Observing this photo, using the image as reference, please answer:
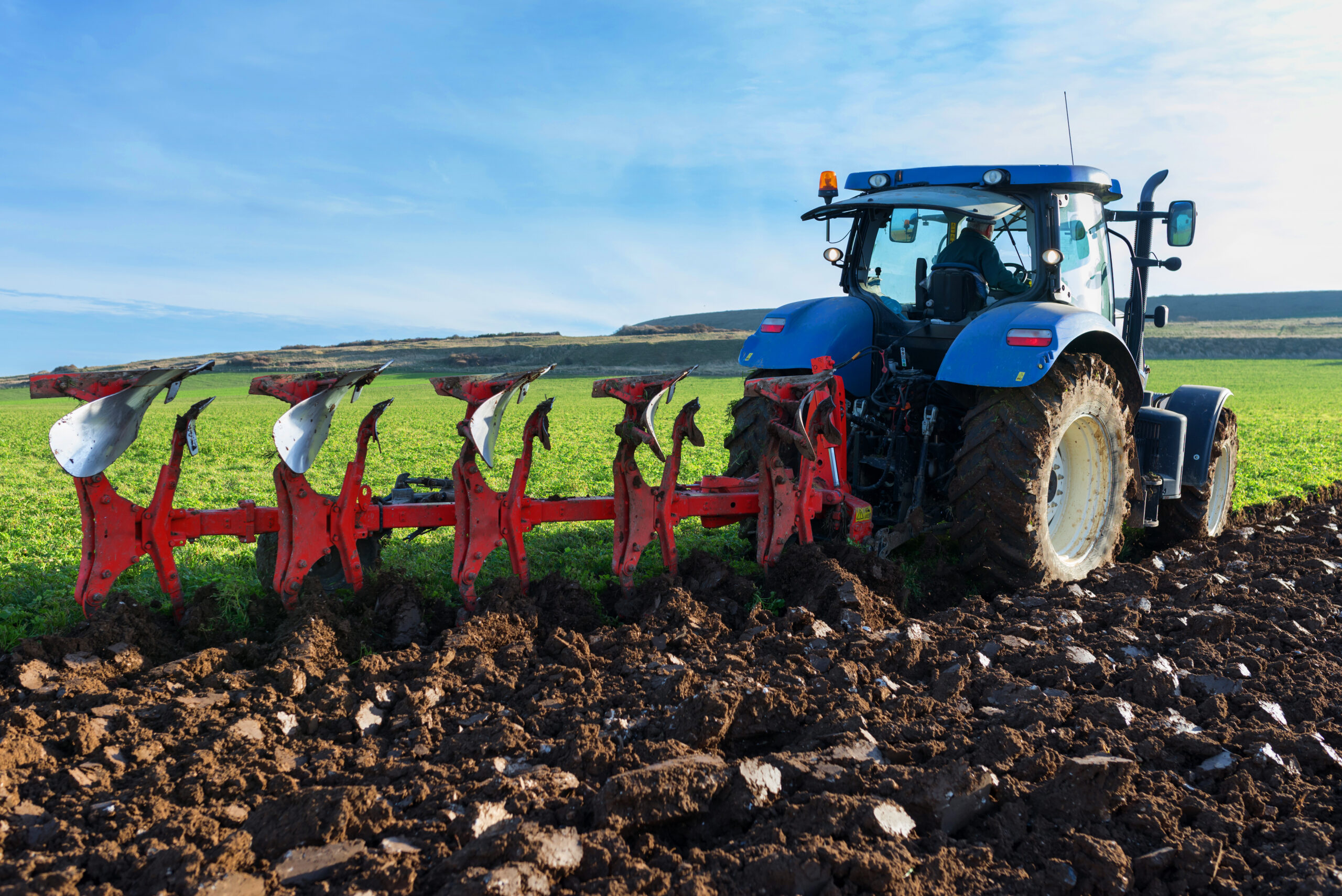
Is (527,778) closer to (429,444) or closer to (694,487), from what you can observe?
(694,487)

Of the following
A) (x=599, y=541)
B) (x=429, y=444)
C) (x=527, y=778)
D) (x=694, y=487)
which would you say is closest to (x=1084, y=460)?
(x=694, y=487)

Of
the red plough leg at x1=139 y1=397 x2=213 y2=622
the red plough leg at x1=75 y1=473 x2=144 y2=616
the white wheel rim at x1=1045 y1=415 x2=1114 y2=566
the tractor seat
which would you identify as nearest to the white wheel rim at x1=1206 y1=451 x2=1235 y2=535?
the white wheel rim at x1=1045 y1=415 x2=1114 y2=566

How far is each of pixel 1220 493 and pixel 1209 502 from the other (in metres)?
0.43

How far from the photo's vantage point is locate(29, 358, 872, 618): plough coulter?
13.2 feet

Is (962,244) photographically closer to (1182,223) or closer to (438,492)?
(1182,223)

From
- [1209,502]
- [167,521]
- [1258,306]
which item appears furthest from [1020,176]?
[1258,306]

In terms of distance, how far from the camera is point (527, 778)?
2768 mm

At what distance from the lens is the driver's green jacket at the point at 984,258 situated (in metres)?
5.69

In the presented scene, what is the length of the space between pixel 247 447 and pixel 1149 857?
14195 millimetres

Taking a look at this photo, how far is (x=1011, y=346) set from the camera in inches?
187

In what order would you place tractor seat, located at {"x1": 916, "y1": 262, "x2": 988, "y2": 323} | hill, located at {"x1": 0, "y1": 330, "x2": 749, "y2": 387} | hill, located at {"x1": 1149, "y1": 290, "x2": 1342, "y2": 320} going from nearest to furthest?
tractor seat, located at {"x1": 916, "y1": 262, "x2": 988, "y2": 323} < hill, located at {"x1": 0, "y1": 330, "x2": 749, "y2": 387} < hill, located at {"x1": 1149, "y1": 290, "x2": 1342, "y2": 320}

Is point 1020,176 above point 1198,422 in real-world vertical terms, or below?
above

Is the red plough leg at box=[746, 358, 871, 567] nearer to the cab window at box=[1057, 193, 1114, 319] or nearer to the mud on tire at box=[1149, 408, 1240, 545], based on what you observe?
the cab window at box=[1057, 193, 1114, 319]

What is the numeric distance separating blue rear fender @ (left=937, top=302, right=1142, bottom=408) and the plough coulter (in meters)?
0.67
